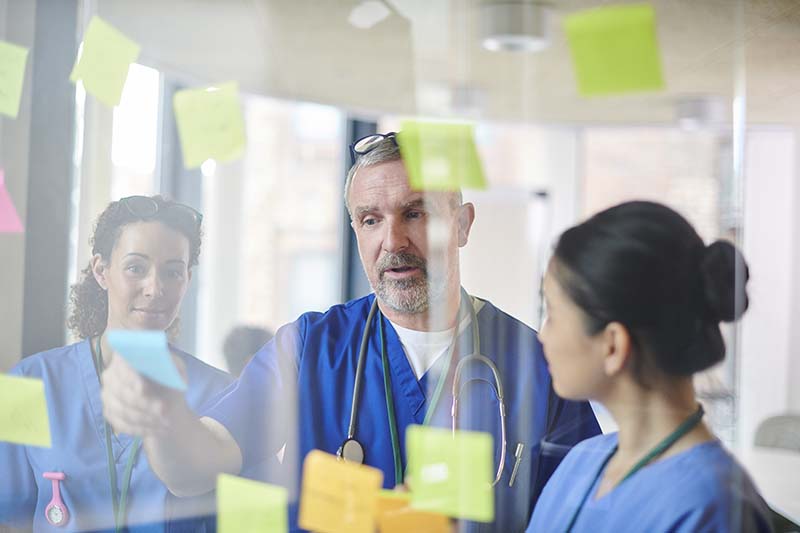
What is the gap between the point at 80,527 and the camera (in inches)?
48.0

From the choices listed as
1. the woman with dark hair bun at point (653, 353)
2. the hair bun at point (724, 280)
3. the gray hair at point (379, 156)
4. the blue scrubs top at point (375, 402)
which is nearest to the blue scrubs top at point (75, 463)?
the blue scrubs top at point (375, 402)

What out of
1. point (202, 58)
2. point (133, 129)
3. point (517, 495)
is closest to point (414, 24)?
point (202, 58)

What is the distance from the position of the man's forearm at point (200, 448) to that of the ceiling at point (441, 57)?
17.3 inches

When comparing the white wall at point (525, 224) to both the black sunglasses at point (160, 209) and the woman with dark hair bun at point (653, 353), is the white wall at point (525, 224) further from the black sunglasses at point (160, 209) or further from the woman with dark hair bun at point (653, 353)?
the black sunglasses at point (160, 209)

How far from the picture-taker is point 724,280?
0.86m

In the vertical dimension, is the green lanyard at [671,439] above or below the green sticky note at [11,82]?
below

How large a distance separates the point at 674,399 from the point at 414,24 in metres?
0.52

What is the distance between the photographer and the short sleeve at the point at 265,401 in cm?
108

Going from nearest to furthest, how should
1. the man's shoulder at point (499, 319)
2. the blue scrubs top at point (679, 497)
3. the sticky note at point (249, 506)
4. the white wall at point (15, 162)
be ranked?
the blue scrubs top at point (679, 497) < the man's shoulder at point (499, 319) < the sticky note at point (249, 506) < the white wall at point (15, 162)

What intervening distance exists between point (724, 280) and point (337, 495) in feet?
1.63

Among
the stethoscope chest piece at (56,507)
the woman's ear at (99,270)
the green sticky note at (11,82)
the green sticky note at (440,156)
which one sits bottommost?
the stethoscope chest piece at (56,507)

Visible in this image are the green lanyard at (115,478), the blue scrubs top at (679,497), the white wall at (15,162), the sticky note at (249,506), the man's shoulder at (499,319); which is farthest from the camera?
the white wall at (15,162)

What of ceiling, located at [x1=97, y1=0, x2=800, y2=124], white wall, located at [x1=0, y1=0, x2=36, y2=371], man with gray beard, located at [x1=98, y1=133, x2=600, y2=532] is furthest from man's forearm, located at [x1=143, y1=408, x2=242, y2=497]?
ceiling, located at [x1=97, y1=0, x2=800, y2=124]

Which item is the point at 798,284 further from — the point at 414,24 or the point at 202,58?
the point at 202,58
